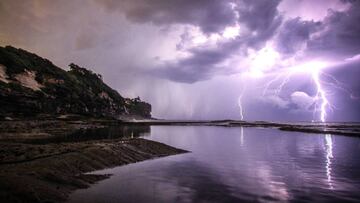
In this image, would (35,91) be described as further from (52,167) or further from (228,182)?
(228,182)

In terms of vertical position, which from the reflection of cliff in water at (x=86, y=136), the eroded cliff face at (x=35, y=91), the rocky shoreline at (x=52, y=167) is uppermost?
the eroded cliff face at (x=35, y=91)

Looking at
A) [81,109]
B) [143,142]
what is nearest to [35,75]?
[81,109]

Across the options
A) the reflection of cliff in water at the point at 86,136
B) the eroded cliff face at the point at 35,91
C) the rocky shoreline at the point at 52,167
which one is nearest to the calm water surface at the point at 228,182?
the rocky shoreline at the point at 52,167

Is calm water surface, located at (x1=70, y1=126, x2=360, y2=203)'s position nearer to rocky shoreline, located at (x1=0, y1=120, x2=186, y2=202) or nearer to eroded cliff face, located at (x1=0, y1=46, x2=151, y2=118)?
rocky shoreline, located at (x1=0, y1=120, x2=186, y2=202)

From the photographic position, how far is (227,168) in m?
31.3

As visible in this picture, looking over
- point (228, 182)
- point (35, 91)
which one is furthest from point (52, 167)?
point (35, 91)

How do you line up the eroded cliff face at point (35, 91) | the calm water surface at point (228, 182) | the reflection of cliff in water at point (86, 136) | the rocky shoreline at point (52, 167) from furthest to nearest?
1. the eroded cliff face at point (35, 91)
2. the reflection of cliff in water at point (86, 136)
3. the calm water surface at point (228, 182)
4. the rocky shoreline at point (52, 167)

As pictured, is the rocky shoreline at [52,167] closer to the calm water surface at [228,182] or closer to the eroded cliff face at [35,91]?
the calm water surface at [228,182]

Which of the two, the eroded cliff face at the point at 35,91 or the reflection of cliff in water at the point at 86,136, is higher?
the eroded cliff face at the point at 35,91

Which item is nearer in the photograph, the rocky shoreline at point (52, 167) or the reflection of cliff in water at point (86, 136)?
the rocky shoreline at point (52, 167)

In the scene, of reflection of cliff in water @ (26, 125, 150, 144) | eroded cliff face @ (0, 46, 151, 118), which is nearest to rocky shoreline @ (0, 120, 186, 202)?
reflection of cliff in water @ (26, 125, 150, 144)

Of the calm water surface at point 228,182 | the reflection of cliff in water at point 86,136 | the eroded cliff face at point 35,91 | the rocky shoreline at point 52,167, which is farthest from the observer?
the eroded cliff face at point 35,91

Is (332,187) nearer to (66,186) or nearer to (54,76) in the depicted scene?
(66,186)

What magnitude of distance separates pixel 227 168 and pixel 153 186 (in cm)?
1151
